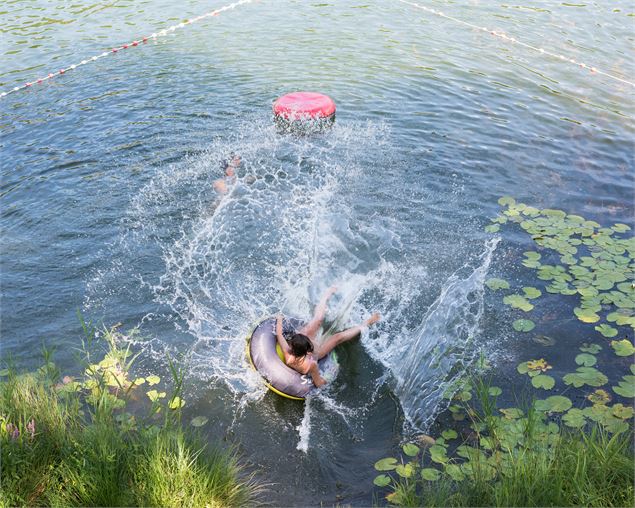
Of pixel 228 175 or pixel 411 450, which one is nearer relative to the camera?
pixel 411 450

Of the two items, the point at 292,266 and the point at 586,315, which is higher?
the point at 586,315

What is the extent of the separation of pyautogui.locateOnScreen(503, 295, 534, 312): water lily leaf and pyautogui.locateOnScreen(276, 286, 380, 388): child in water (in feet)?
5.10

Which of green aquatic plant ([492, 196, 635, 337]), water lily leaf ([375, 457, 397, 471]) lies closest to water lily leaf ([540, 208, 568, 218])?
green aquatic plant ([492, 196, 635, 337])

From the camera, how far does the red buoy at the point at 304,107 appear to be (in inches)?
401

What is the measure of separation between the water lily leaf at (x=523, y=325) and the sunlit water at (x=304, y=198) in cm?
11

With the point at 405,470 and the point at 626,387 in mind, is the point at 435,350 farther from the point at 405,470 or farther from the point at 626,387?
the point at 626,387

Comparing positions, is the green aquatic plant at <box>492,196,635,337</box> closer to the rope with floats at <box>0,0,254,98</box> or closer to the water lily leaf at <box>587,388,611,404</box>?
the water lily leaf at <box>587,388,611,404</box>

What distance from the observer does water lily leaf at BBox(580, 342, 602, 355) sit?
624 cm

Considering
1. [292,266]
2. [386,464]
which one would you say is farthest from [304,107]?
[386,464]

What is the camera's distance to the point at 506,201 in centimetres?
880

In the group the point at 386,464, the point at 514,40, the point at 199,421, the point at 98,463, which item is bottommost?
the point at 199,421

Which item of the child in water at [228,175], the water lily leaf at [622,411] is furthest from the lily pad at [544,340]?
the child in water at [228,175]

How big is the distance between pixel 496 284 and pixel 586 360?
57.2 inches

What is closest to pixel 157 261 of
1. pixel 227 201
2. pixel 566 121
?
pixel 227 201
